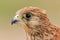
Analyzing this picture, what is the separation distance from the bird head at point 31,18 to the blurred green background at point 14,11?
2.98 m

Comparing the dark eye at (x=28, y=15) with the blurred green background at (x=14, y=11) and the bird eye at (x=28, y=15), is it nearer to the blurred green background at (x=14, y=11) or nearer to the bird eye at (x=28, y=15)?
the bird eye at (x=28, y=15)

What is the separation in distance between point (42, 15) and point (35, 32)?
0.59 ft

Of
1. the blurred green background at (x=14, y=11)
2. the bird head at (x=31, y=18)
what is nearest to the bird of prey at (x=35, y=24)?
the bird head at (x=31, y=18)

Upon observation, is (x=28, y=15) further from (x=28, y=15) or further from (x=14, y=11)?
(x=14, y=11)

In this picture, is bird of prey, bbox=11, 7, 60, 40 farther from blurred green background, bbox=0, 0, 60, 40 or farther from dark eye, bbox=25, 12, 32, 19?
blurred green background, bbox=0, 0, 60, 40

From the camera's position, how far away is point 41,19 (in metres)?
3.70

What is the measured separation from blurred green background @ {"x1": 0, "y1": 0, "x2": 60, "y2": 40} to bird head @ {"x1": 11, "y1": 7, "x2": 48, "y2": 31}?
298cm

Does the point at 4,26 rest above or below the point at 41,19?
below

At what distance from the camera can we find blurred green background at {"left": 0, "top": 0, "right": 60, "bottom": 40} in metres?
6.99

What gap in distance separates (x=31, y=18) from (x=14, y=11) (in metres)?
3.64

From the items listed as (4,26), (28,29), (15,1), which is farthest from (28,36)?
(15,1)

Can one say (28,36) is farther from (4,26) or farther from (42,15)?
(4,26)

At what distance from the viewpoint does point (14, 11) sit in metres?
7.34

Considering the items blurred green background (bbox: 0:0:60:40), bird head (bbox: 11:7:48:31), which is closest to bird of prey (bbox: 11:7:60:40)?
bird head (bbox: 11:7:48:31)
